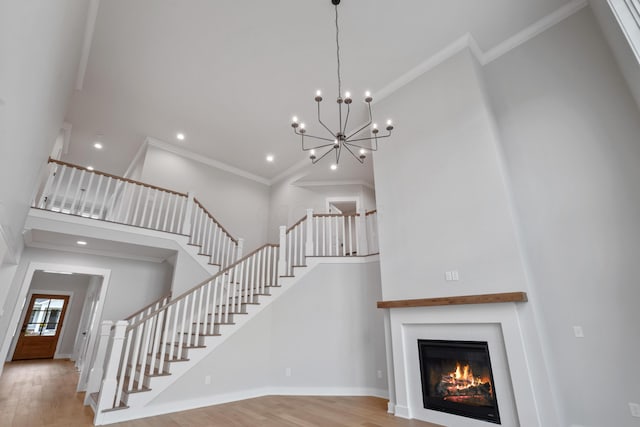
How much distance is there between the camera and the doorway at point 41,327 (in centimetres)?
912

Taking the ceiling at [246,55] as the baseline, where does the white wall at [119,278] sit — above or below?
below

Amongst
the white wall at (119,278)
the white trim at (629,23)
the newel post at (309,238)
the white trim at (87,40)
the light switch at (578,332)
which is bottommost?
the light switch at (578,332)

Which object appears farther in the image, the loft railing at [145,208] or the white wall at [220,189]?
the white wall at [220,189]

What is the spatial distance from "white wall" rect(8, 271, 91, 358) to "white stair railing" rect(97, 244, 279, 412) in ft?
22.7

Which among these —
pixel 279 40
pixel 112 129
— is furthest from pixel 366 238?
pixel 112 129

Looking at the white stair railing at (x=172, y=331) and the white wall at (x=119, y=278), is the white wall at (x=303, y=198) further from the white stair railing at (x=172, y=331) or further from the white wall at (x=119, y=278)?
the white wall at (x=119, y=278)

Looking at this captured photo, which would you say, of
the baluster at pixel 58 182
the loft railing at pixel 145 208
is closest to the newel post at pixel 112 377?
the loft railing at pixel 145 208

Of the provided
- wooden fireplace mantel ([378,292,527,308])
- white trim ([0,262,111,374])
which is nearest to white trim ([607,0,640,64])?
wooden fireplace mantel ([378,292,527,308])

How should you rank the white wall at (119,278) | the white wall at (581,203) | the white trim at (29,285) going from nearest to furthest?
1. the white wall at (581,203)
2. the white trim at (29,285)
3. the white wall at (119,278)

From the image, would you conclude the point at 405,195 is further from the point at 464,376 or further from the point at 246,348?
the point at 246,348

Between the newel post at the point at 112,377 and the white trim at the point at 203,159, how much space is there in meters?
4.72

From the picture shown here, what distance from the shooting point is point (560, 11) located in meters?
3.87

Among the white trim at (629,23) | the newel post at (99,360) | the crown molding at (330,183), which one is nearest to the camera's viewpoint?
the white trim at (629,23)

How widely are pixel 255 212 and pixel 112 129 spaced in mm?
3915
